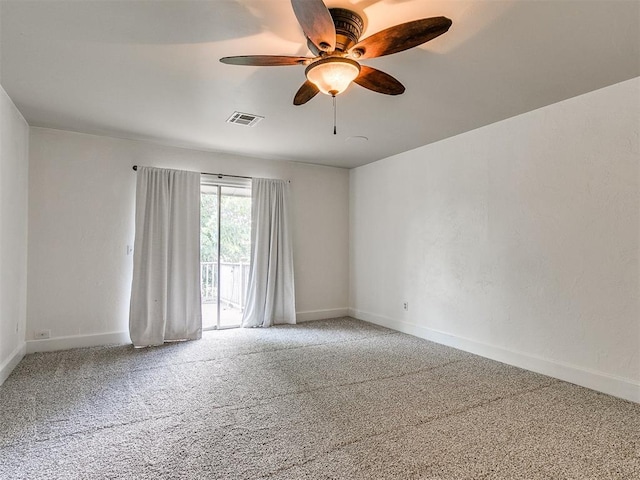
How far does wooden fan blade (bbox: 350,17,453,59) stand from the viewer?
1.72 meters

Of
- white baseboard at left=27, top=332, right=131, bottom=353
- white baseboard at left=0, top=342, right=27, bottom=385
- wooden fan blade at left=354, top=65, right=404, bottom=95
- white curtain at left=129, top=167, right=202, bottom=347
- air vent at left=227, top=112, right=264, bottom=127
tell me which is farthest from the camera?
white curtain at left=129, top=167, right=202, bottom=347

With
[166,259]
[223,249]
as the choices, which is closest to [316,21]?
[166,259]

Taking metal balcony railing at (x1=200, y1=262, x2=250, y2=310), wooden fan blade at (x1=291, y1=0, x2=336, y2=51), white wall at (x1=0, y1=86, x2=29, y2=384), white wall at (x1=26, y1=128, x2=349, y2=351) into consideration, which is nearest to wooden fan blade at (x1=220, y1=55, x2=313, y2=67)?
wooden fan blade at (x1=291, y1=0, x2=336, y2=51)

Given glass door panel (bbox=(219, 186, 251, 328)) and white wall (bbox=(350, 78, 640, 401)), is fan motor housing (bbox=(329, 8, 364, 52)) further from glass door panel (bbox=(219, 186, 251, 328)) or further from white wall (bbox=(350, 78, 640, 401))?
glass door panel (bbox=(219, 186, 251, 328))

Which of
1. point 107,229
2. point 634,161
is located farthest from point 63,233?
point 634,161

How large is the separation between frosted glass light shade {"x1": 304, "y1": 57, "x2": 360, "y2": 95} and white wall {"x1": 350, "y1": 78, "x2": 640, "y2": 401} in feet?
7.49

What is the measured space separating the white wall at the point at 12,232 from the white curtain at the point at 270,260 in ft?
8.36

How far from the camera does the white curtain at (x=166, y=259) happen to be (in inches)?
172

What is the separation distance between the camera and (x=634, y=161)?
9.16 ft

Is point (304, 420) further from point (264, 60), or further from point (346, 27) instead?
point (346, 27)

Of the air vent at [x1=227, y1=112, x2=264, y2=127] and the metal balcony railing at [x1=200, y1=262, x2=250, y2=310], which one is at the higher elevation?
the air vent at [x1=227, y1=112, x2=264, y2=127]

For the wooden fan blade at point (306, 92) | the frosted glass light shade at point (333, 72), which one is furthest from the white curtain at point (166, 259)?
the frosted glass light shade at point (333, 72)

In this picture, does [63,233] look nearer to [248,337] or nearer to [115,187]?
[115,187]

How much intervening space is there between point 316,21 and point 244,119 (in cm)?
218
